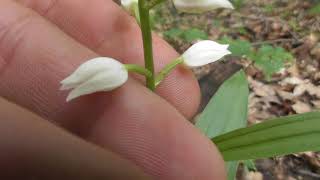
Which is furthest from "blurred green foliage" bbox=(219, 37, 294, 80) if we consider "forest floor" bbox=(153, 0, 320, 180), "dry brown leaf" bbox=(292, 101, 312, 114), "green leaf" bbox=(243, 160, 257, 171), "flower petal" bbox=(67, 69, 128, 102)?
"flower petal" bbox=(67, 69, 128, 102)

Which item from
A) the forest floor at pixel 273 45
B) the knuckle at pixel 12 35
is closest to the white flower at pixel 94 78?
the knuckle at pixel 12 35

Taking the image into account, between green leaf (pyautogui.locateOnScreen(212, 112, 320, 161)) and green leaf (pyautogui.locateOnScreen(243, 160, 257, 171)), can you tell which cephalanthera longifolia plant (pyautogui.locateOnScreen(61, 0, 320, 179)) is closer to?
green leaf (pyautogui.locateOnScreen(212, 112, 320, 161))

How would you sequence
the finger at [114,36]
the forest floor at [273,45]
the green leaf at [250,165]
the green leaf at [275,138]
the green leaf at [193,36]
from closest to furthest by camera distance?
the green leaf at [275,138] → the finger at [114,36] → the green leaf at [250,165] → the forest floor at [273,45] → the green leaf at [193,36]

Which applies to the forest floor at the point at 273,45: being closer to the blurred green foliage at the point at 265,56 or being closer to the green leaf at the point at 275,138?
the blurred green foliage at the point at 265,56

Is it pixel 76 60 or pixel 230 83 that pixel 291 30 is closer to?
pixel 230 83

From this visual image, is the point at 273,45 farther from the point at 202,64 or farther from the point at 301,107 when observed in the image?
the point at 202,64

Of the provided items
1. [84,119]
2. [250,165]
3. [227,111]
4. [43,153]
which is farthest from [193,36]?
[43,153]
